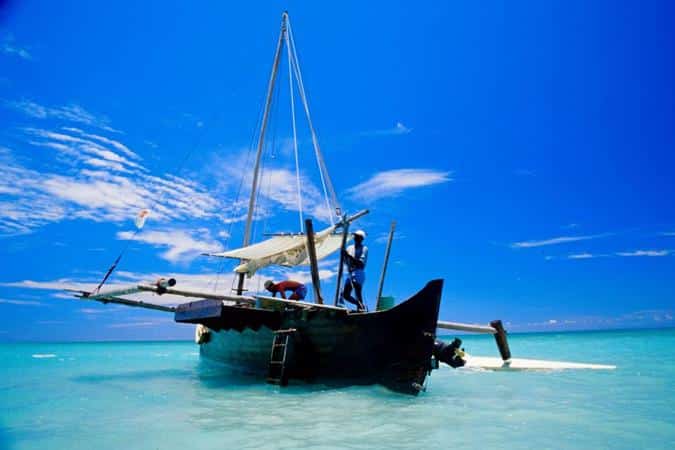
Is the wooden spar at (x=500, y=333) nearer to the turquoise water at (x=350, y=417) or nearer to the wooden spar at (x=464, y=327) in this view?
the wooden spar at (x=464, y=327)

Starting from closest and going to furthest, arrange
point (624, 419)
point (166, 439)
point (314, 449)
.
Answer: point (314, 449) < point (166, 439) < point (624, 419)

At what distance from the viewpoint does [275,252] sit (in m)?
15.4

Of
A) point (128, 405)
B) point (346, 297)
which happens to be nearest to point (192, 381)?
point (128, 405)

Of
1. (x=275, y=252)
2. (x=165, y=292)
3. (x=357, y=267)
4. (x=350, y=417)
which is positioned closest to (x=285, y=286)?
(x=357, y=267)

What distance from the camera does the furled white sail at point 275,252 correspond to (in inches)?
599

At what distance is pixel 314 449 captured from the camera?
16.7 feet

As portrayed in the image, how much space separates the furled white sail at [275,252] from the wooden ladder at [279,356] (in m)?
5.69

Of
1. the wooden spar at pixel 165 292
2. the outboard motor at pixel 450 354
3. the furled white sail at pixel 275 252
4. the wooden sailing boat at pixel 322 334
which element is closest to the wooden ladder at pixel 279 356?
the wooden sailing boat at pixel 322 334

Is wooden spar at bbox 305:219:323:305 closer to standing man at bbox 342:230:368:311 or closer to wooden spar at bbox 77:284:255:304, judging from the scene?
standing man at bbox 342:230:368:311

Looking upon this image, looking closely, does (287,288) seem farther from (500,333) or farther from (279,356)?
(500,333)

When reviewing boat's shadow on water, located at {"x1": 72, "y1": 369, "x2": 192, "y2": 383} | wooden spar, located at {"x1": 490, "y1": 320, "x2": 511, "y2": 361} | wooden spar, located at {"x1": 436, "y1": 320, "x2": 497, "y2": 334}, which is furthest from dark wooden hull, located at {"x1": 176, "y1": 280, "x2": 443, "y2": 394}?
boat's shadow on water, located at {"x1": 72, "y1": 369, "x2": 192, "y2": 383}

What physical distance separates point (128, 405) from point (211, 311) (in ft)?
8.99

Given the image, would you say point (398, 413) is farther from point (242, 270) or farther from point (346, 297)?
point (242, 270)

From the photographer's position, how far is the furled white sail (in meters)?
15.2
